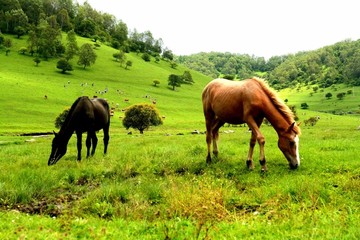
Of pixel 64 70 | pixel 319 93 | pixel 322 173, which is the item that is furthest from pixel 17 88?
pixel 319 93

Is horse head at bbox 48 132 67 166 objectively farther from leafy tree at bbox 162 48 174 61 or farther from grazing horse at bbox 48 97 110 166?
leafy tree at bbox 162 48 174 61

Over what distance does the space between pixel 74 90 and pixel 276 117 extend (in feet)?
266

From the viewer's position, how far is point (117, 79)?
109625 mm

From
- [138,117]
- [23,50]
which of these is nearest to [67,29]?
[23,50]

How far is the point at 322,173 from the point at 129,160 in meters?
7.25

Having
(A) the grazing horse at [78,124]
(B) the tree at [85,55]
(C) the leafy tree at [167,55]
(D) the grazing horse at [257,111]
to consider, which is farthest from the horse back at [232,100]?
(C) the leafy tree at [167,55]

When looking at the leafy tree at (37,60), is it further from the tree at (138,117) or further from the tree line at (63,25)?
the tree at (138,117)

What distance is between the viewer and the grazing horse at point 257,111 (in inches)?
412

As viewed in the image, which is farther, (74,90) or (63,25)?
(63,25)

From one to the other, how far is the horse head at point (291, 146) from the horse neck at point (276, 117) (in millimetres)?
229

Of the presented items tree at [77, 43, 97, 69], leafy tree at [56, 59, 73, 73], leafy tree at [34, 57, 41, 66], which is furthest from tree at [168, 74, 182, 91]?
leafy tree at [34, 57, 41, 66]

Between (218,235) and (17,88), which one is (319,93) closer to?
(17,88)

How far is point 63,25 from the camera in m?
151

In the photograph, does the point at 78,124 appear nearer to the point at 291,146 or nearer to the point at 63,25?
the point at 291,146
